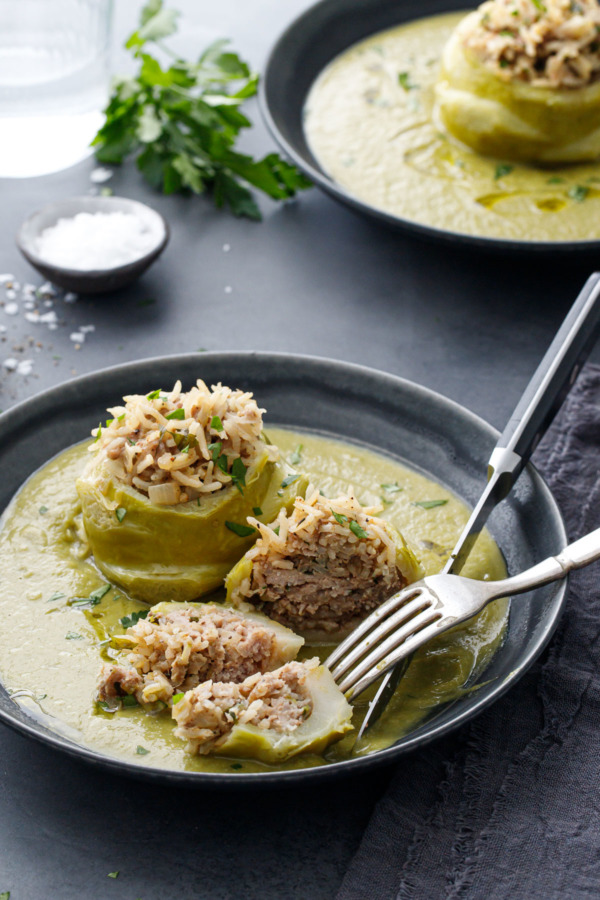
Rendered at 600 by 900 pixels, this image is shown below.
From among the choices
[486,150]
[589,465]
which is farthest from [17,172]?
[589,465]

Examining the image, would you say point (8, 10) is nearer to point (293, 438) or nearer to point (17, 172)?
point (17, 172)

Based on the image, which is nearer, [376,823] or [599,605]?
[376,823]

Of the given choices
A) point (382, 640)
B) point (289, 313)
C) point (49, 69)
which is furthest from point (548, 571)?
point (49, 69)

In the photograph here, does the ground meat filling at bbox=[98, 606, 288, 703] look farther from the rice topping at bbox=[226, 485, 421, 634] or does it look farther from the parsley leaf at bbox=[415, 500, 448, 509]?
the parsley leaf at bbox=[415, 500, 448, 509]

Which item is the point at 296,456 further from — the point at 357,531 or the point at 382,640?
the point at 382,640

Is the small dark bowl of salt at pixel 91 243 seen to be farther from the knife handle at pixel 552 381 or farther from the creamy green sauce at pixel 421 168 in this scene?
the knife handle at pixel 552 381

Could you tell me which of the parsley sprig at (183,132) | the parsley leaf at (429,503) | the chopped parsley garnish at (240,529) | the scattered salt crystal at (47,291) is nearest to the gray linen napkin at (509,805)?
the parsley leaf at (429,503)
